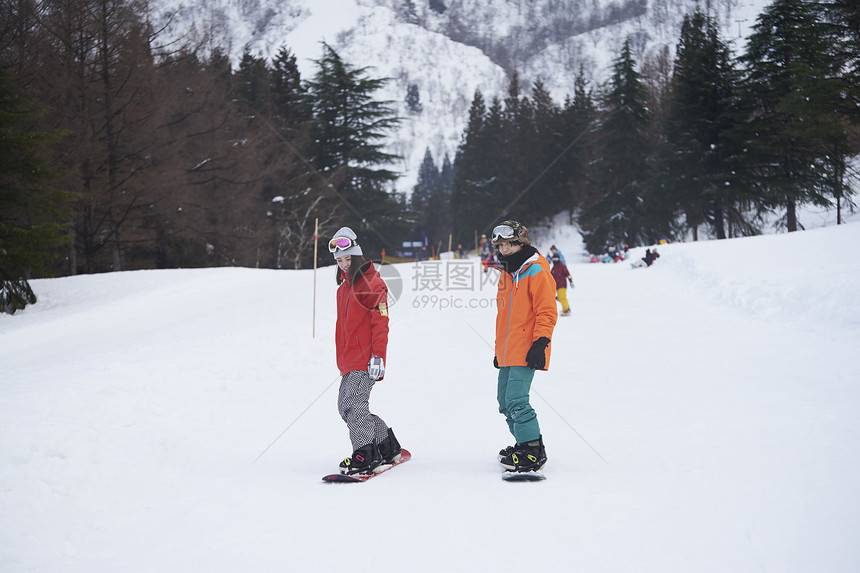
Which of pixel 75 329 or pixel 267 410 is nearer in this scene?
pixel 267 410

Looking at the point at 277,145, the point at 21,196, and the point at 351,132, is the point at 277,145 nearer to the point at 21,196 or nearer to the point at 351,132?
the point at 351,132

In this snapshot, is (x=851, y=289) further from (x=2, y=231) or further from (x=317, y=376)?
(x=2, y=231)

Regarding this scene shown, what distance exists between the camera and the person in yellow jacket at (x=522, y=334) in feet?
16.8

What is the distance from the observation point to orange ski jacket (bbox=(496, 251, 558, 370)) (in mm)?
5094

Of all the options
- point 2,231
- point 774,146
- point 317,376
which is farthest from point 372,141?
point 317,376

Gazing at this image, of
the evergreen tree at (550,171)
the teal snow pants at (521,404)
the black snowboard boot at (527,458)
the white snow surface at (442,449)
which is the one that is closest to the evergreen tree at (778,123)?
the white snow surface at (442,449)

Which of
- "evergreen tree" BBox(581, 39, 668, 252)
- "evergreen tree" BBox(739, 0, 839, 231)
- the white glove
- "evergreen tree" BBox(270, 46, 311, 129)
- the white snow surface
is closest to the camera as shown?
the white snow surface

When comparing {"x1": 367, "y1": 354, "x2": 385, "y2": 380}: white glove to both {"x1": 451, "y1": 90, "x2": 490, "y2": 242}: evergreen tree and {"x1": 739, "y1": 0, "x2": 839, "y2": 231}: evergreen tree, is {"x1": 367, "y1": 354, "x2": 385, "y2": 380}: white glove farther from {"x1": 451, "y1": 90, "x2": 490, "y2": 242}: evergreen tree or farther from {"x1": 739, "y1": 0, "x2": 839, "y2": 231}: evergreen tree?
{"x1": 451, "y1": 90, "x2": 490, "y2": 242}: evergreen tree

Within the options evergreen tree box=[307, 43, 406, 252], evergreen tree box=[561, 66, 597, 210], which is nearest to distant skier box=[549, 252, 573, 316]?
evergreen tree box=[307, 43, 406, 252]

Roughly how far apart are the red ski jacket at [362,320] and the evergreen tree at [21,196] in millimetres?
13573

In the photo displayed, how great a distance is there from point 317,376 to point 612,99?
150 feet

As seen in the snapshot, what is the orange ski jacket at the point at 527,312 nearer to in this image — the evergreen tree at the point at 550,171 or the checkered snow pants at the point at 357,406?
the checkered snow pants at the point at 357,406

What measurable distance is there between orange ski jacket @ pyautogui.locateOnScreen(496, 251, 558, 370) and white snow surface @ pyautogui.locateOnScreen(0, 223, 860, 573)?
111 centimetres

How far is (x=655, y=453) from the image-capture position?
579 centimetres
